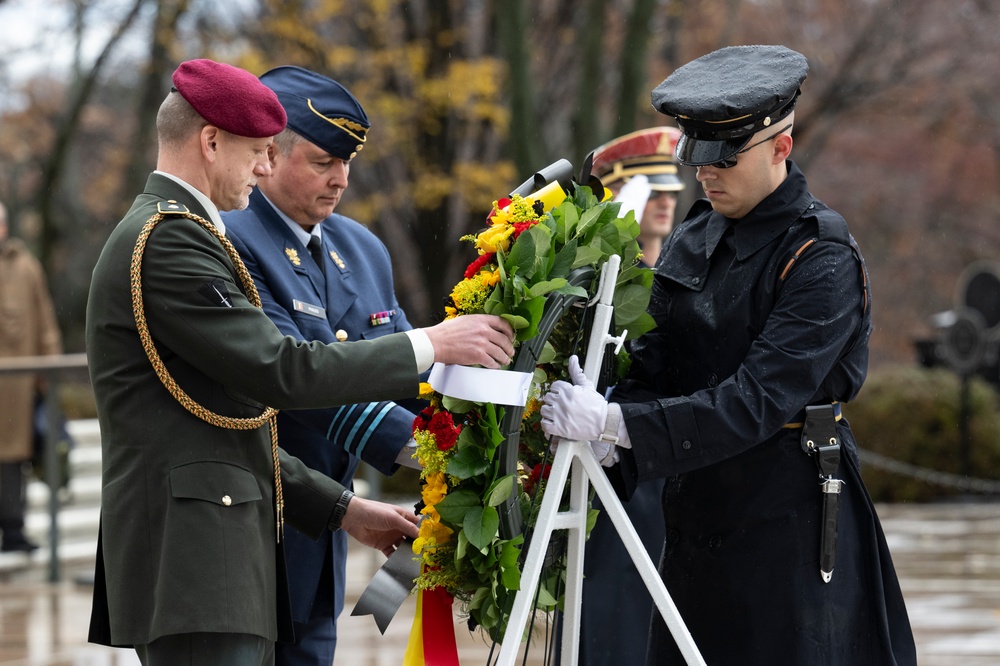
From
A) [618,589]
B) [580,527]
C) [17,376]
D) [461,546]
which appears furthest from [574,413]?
[17,376]

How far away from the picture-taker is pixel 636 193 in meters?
5.10

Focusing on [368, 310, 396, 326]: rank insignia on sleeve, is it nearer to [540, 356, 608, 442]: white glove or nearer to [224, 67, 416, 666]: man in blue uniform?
[224, 67, 416, 666]: man in blue uniform

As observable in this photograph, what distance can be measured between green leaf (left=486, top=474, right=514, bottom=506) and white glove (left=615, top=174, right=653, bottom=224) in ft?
6.03

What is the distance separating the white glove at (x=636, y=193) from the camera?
4.89 meters

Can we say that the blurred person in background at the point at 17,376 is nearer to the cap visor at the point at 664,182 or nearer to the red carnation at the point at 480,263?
the cap visor at the point at 664,182

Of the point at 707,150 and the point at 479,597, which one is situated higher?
the point at 707,150

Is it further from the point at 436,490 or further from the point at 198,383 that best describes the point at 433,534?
the point at 198,383

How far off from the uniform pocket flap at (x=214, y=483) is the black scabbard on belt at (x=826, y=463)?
4.33 ft

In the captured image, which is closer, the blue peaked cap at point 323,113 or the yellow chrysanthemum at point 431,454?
the yellow chrysanthemum at point 431,454

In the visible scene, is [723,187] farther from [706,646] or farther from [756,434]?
[706,646]

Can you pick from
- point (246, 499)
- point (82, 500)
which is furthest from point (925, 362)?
point (246, 499)

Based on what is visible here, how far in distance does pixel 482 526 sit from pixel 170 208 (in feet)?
Answer: 3.16

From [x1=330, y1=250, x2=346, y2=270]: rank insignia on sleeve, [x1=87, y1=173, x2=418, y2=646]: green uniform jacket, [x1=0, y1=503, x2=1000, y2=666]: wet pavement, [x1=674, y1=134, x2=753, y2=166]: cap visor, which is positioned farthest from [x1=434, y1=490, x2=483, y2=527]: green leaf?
[x1=0, y1=503, x2=1000, y2=666]: wet pavement

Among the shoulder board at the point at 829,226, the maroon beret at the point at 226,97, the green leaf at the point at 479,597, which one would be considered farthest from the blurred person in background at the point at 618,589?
the maroon beret at the point at 226,97
